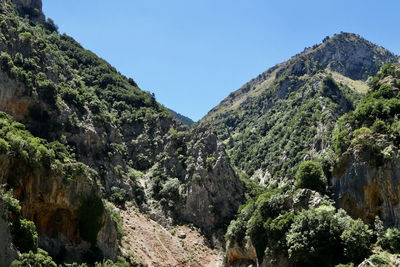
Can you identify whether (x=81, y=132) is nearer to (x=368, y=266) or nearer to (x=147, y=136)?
(x=147, y=136)

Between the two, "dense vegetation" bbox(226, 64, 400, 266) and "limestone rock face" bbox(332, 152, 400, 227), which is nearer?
"dense vegetation" bbox(226, 64, 400, 266)

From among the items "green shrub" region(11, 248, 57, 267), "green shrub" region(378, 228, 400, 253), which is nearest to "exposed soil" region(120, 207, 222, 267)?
"green shrub" region(11, 248, 57, 267)

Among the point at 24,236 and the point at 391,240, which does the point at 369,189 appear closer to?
the point at 391,240

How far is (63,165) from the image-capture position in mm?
52125

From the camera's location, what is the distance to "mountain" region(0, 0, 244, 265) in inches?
1836

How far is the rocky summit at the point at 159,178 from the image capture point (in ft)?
141

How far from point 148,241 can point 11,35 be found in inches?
2039

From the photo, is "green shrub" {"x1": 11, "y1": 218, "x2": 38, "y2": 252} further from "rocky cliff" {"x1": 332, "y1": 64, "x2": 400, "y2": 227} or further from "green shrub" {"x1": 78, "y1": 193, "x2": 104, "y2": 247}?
"rocky cliff" {"x1": 332, "y1": 64, "x2": 400, "y2": 227}

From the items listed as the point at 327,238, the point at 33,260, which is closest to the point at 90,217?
the point at 33,260

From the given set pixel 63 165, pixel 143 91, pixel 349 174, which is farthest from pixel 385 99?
pixel 143 91

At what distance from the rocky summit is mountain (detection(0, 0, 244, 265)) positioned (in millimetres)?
243

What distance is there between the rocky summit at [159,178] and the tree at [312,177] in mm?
150

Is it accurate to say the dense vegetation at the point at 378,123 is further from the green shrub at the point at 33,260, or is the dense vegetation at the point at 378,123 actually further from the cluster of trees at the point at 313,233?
the green shrub at the point at 33,260

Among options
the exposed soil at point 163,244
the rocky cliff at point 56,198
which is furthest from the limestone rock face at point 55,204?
the exposed soil at point 163,244
